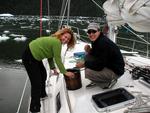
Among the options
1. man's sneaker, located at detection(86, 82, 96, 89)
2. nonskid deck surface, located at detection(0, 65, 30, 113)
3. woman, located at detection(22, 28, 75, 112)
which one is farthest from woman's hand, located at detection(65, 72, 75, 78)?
nonskid deck surface, located at detection(0, 65, 30, 113)

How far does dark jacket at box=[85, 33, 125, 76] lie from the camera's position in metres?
3.59

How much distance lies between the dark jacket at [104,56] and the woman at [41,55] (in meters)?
0.26

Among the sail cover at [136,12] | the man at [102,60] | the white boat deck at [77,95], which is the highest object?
the sail cover at [136,12]

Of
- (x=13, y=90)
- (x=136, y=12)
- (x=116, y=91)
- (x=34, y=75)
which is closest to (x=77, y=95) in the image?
(x=116, y=91)

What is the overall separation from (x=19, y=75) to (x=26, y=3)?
129 ft

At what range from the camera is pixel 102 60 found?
364 cm

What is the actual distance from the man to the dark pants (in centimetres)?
58

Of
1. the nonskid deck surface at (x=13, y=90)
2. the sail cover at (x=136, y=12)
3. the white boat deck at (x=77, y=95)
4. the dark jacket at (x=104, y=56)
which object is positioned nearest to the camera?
the sail cover at (x=136, y=12)

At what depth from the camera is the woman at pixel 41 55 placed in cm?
361

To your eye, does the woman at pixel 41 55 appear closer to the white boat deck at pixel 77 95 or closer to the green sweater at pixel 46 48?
the green sweater at pixel 46 48

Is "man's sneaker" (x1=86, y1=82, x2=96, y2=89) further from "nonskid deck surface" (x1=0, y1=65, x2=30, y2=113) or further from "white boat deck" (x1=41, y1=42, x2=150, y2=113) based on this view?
"nonskid deck surface" (x1=0, y1=65, x2=30, y2=113)

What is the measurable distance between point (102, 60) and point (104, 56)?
2.0 inches

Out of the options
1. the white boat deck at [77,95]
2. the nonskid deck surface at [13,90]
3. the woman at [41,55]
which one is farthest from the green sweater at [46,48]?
the nonskid deck surface at [13,90]

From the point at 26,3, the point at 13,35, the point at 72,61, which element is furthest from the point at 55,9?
the point at 72,61
